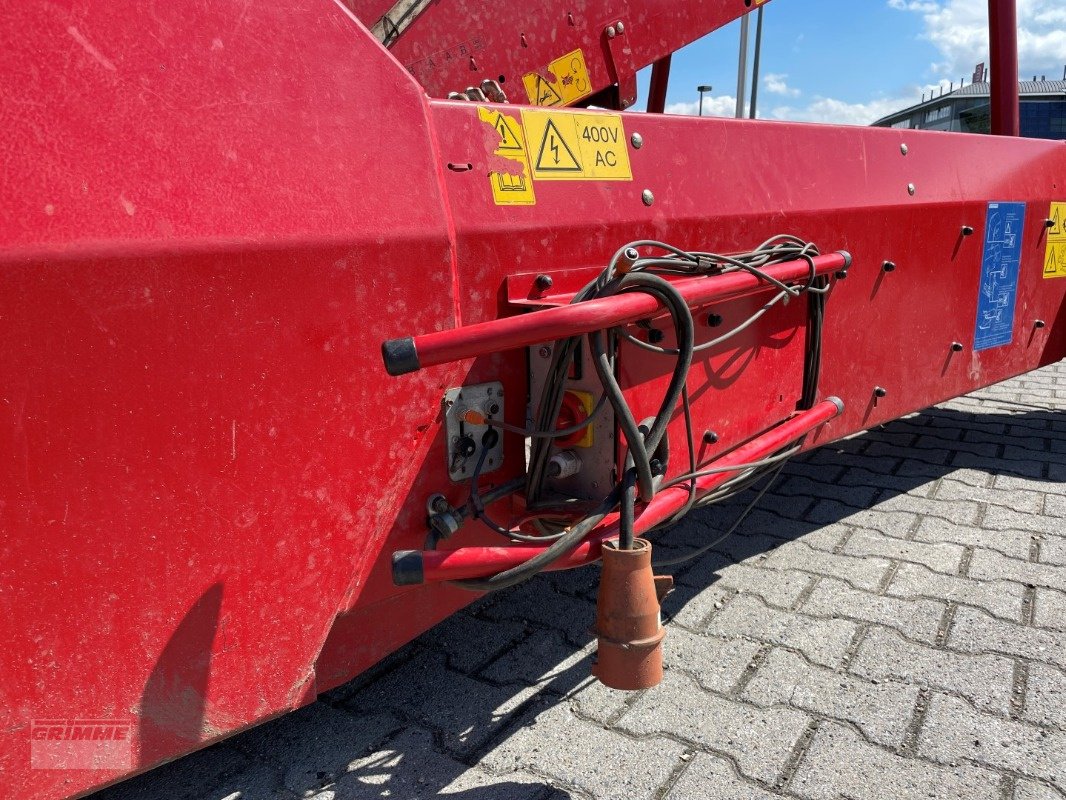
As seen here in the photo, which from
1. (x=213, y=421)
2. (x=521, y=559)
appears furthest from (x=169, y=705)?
(x=521, y=559)

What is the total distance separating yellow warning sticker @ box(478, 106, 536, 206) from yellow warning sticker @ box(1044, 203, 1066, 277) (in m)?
2.14

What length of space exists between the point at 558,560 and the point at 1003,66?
249 centimetres

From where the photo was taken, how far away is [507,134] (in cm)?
142

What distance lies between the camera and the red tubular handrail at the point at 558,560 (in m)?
1.21

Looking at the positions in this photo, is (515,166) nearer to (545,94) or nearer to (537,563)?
(537,563)

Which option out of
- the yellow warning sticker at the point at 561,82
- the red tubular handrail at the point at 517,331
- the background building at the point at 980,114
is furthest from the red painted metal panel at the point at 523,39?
the background building at the point at 980,114

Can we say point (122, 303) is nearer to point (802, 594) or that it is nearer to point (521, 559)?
point (521, 559)

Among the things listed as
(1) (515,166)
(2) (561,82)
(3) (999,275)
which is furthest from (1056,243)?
(1) (515,166)

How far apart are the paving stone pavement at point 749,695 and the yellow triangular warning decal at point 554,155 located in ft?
3.33

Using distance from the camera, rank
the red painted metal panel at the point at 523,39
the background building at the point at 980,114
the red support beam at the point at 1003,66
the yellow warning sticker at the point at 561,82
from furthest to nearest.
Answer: the background building at the point at 980,114, the red support beam at the point at 1003,66, the yellow warning sticker at the point at 561,82, the red painted metal panel at the point at 523,39

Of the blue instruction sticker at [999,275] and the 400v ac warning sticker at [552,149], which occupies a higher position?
the 400v ac warning sticker at [552,149]

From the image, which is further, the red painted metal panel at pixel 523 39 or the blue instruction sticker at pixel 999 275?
the blue instruction sticker at pixel 999 275

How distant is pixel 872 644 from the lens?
5.98ft

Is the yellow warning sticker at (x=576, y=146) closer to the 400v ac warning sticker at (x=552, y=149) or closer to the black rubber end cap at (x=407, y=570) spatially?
the 400v ac warning sticker at (x=552, y=149)
